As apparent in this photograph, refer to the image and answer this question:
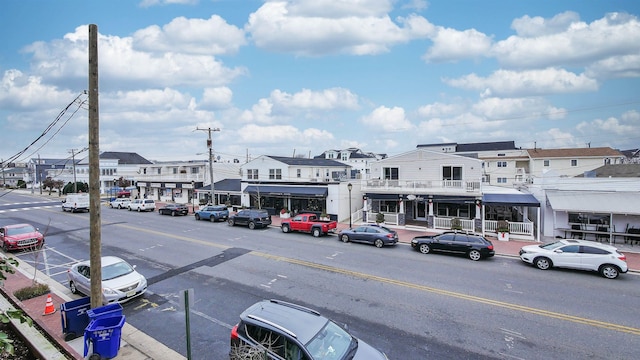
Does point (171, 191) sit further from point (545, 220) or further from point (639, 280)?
point (639, 280)

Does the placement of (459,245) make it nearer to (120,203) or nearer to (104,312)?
(104,312)

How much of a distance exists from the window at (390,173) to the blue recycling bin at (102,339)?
1000 inches

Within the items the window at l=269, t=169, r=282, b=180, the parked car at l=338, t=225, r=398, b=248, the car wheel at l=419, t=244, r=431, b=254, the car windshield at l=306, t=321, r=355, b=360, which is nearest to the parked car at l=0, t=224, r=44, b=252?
the parked car at l=338, t=225, r=398, b=248

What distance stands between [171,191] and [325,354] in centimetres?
4952

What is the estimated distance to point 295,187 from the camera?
111 ft

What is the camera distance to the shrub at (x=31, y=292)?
1182cm

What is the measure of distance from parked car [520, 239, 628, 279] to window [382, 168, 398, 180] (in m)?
14.5

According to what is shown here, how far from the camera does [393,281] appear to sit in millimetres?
14031

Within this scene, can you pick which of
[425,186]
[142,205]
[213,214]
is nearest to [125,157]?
[142,205]

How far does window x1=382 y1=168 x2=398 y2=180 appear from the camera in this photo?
3018 cm

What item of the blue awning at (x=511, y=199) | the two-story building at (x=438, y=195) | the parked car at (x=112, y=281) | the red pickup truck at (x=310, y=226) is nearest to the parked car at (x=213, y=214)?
the red pickup truck at (x=310, y=226)

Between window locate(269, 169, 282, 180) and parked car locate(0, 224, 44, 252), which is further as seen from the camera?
window locate(269, 169, 282, 180)

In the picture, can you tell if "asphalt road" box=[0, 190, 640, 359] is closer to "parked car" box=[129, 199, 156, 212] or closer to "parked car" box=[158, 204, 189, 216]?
"parked car" box=[158, 204, 189, 216]

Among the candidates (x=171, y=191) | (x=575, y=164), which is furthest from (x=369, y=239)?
(x=575, y=164)
